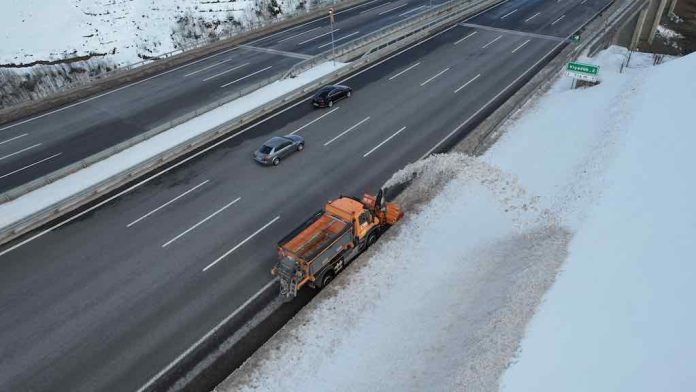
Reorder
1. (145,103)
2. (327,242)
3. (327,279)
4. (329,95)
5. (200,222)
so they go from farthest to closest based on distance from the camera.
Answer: (145,103) → (329,95) → (200,222) → (327,279) → (327,242)

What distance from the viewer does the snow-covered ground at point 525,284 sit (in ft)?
43.4

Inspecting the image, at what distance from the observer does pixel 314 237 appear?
1816 cm

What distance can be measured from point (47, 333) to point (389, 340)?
13094mm

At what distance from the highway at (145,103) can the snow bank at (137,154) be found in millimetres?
2880

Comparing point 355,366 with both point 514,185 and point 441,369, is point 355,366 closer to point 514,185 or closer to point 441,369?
point 441,369

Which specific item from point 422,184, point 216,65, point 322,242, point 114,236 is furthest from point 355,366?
point 216,65

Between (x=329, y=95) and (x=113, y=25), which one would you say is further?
(x=113, y=25)

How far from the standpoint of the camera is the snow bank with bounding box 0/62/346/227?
75.5 ft

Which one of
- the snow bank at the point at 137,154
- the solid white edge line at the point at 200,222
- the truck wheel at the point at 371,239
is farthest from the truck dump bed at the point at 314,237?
the snow bank at the point at 137,154

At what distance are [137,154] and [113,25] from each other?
43.3 meters

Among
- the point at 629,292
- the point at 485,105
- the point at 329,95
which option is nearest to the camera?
the point at 629,292

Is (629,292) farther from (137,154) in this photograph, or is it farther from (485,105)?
(137,154)

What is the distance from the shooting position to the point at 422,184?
79.0ft

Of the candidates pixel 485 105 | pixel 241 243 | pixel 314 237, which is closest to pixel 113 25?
pixel 485 105
